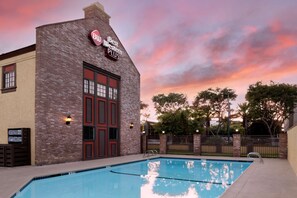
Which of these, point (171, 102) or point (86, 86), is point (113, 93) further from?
point (171, 102)

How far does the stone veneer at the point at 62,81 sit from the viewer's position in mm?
12336

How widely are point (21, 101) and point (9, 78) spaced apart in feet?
5.86

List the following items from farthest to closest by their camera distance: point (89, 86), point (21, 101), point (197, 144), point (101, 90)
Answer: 1. point (197, 144)
2. point (101, 90)
3. point (89, 86)
4. point (21, 101)

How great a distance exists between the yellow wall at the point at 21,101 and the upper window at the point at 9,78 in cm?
21

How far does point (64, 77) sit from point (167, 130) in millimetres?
14891

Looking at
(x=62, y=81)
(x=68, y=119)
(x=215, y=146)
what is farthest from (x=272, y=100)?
(x=62, y=81)

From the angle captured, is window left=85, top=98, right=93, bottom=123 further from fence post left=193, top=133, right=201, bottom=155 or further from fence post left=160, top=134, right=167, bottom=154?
fence post left=193, top=133, right=201, bottom=155

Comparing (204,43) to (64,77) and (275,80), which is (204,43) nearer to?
(64,77)

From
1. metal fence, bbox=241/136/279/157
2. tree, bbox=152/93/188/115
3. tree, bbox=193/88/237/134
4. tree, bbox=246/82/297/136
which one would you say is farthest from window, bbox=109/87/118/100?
tree, bbox=152/93/188/115

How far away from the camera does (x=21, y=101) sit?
12.9 meters

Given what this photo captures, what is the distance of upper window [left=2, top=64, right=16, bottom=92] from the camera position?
13.4 meters

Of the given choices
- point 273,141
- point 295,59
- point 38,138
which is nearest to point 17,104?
point 38,138

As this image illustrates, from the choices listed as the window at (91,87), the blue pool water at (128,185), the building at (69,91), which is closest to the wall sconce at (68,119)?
the building at (69,91)

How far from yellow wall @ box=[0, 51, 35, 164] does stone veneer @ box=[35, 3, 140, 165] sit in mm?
398
